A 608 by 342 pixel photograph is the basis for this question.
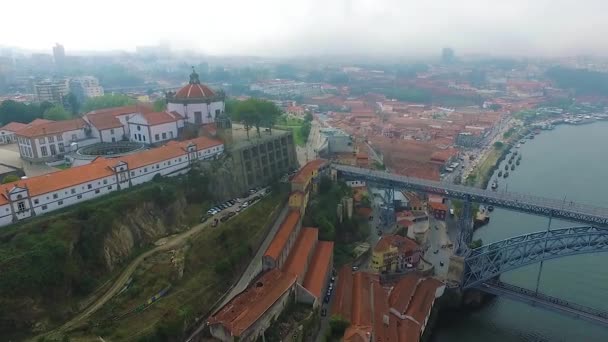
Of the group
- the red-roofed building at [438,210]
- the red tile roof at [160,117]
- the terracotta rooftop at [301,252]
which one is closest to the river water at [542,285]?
the red-roofed building at [438,210]

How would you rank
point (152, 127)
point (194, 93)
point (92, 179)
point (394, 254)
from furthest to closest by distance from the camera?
point (194, 93), point (152, 127), point (394, 254), point (92, 179)

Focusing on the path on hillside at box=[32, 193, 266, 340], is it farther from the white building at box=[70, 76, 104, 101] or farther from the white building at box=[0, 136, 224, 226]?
the white building at box=[70, 76, 104, 101]

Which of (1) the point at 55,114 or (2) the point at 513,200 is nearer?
(2) the point at 513,200

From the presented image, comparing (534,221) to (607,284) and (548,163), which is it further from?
(548,163)

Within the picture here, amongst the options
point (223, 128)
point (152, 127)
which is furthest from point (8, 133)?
point (223, 128)

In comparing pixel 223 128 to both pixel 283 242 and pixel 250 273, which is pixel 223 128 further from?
pixel 250 273

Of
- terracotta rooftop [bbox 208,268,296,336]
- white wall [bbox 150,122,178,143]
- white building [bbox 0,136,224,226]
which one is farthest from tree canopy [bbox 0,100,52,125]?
terracotta rooftop [bbox 208,268,296,336]
